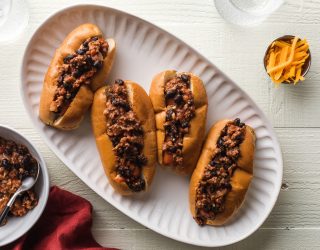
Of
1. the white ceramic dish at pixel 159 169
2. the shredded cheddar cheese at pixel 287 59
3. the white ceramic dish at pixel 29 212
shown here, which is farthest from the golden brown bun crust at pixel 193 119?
the white ceramic dish at pixel 29 212

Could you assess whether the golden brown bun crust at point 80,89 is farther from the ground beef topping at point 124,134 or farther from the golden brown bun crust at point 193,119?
the golden brown bun crust at point 193,119

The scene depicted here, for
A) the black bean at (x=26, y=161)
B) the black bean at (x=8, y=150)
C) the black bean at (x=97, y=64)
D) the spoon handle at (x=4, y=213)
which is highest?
the black bean at (x=97, y=64)

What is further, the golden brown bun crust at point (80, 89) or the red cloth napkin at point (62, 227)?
the red cloth napkin at point (62, 227)

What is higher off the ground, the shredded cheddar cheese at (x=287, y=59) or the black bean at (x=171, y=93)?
the shredded cheddar cheese at (x=287, y=59)

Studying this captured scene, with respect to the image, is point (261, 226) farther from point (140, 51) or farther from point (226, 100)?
point (140, 51)

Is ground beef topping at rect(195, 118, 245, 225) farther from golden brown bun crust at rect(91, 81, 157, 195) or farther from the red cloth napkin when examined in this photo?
the red cloth napkin

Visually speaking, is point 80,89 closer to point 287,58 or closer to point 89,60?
point 89,60
